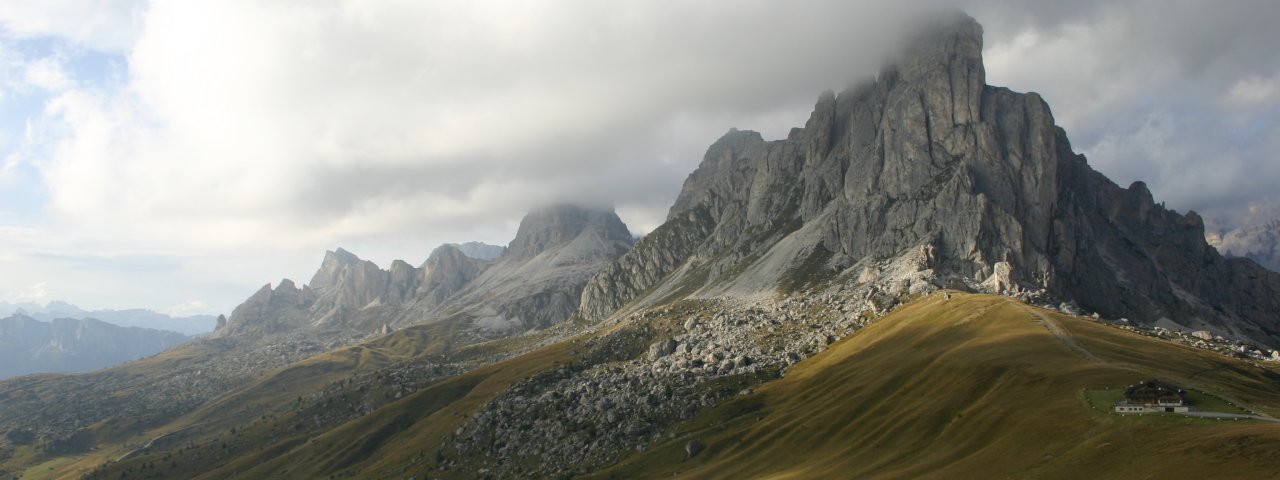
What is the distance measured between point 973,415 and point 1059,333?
4892 cm

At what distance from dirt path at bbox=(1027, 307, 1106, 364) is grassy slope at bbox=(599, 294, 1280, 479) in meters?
1.55

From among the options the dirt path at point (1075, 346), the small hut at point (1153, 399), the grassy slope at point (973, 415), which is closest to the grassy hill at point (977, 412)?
the grassy slope at point (973, 415)

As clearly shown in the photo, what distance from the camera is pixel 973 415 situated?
9919 cm

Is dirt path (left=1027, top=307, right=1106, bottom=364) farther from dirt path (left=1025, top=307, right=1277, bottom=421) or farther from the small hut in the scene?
the small hut

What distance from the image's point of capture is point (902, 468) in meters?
91.2

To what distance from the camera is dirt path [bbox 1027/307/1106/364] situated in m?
118

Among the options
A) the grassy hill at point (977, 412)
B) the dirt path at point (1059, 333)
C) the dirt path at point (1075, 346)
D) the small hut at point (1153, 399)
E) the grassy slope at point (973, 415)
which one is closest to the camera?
the grassy slope at point (973, 415)

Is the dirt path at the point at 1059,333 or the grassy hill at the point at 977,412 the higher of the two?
the dirt path at the point at 1059,333

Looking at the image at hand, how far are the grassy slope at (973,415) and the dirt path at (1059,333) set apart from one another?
1551 millimetres

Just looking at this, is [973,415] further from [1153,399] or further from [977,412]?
[1153,399]

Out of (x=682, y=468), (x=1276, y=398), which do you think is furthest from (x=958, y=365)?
(x=682, y=468)

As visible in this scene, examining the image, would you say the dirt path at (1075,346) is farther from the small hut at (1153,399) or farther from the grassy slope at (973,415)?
the small hut at (1153,399)

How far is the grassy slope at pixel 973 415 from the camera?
71.2m

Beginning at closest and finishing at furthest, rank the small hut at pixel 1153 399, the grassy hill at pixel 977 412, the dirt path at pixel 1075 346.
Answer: the grassy hill at pixel 977 412 → the dirt path at pixel 1075 346 → the small hut at pixel 1153 399
